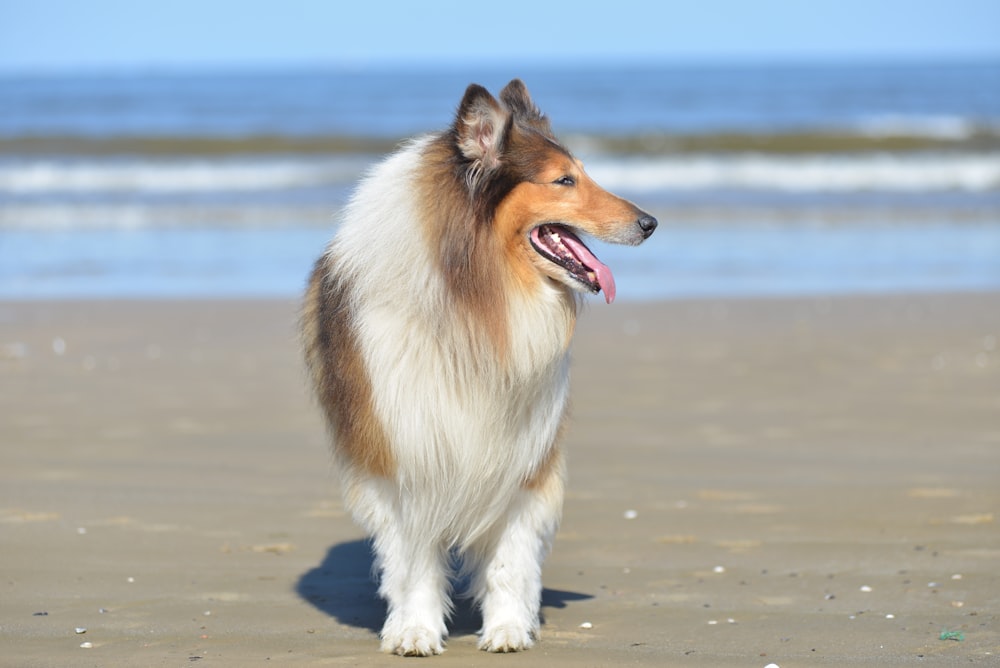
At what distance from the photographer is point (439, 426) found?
3861 mm

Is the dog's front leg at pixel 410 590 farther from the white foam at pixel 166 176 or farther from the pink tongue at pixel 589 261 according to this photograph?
the white foam at pixel 166 176

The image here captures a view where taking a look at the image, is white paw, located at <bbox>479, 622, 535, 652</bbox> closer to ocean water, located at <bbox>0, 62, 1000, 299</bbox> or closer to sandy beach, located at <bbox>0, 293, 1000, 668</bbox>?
sandy beach, located at <bbox>0, 293, 1000, 668</bbox>

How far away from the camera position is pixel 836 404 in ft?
24.4

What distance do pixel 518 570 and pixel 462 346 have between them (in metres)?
0.83

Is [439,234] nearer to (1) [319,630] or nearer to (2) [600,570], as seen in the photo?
(1) [319,630]

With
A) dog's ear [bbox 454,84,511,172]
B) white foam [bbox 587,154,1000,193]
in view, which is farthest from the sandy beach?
white foam [bbox 587,154,1000,193]

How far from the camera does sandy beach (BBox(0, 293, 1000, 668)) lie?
4137 mm

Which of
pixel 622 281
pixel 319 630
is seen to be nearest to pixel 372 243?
pixel 319 630

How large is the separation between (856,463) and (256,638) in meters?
3.37

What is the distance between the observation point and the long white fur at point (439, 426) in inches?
148

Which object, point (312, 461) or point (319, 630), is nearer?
point (319, 630)

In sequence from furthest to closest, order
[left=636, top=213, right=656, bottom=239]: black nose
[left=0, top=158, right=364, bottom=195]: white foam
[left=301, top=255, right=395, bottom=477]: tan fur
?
[left=0, top=158, right=364, bottom=195]: white foam < [left=301, top=255, right=395, bottom=477]: tan fur < [left=636, top=213, right=656, bottom=239]: black nose

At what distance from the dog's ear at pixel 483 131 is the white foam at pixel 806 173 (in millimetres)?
16835

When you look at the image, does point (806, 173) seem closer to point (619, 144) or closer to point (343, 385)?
point (619, 144)
